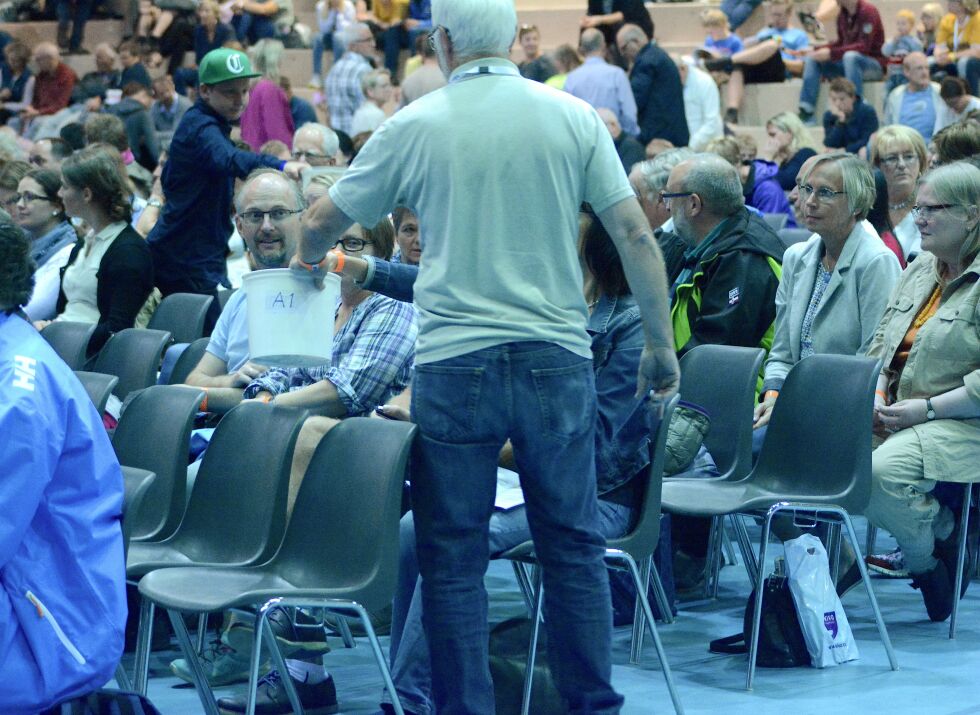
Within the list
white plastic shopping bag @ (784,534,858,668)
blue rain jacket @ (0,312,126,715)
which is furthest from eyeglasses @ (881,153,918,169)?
blue rain jacket @ (0,312,126,715)

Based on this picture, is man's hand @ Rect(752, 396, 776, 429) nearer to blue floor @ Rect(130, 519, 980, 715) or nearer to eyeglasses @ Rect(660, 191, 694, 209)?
blue floor @ Rect(130, 519, 980, 715)

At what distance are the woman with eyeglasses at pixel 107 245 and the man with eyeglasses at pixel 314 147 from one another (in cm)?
184

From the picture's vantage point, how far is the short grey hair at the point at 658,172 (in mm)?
5250

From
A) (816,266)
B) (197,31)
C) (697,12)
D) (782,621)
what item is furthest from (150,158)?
(782,621)

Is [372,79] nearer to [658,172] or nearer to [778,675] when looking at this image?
[658,172]

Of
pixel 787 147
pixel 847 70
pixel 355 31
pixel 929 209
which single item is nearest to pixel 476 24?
pixel 929 209

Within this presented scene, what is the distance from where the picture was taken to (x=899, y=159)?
5863 mm

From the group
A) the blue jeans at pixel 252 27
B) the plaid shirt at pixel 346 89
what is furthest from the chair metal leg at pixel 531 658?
the blue jeans at pixel 252 27

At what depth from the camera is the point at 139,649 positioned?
3.24 meters

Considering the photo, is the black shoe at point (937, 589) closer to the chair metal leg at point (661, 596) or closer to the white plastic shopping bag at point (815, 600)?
the white plastic shopping bag at point (815, 600)

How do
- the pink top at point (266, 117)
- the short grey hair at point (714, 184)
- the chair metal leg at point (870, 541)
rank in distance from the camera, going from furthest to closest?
the pink top at point (266, 117), the chair metal leg at point (870, 541), the short grey hair at point (714, 184)

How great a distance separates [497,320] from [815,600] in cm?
154

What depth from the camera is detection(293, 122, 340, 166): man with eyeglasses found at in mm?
7418

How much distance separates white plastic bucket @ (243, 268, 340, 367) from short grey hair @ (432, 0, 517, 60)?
0.68m
